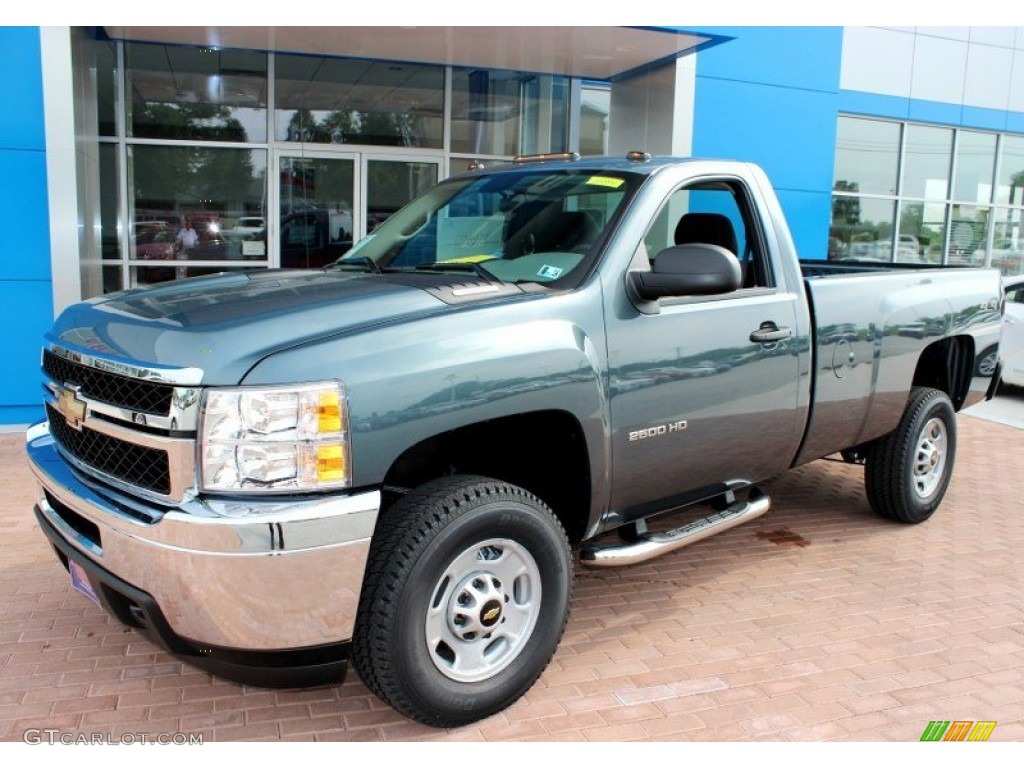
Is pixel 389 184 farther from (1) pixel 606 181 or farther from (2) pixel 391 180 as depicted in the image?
(1) pixel 606 181

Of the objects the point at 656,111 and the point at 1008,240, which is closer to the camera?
the point at 656,111

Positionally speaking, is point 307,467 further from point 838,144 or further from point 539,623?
point 838,144

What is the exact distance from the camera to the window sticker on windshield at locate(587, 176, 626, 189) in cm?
402

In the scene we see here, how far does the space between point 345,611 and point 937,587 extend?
Result: 3447 mm

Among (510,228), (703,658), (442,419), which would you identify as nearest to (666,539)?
(703,658)

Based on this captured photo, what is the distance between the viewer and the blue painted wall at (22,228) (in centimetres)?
770

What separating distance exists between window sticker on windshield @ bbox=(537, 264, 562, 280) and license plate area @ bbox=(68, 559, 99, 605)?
2031mm

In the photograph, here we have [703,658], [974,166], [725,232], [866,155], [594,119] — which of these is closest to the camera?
[703,658]

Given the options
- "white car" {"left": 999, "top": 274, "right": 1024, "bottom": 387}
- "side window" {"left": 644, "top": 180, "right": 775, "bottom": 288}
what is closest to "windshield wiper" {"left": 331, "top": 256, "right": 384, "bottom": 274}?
"side window" {"left": 644, "top": 180, "right": 775, "bottom": 288}

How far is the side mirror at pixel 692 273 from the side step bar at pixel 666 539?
3.53ft

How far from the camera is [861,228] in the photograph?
1548 cm

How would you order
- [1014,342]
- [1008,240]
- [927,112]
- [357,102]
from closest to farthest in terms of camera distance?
1. [1014,342]
2. [357,102]
3. [927,112]
4. [1008,240]

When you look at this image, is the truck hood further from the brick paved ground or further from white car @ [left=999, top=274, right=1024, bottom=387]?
white car @ [left=999, top=274, right=1024, bottom=387]
